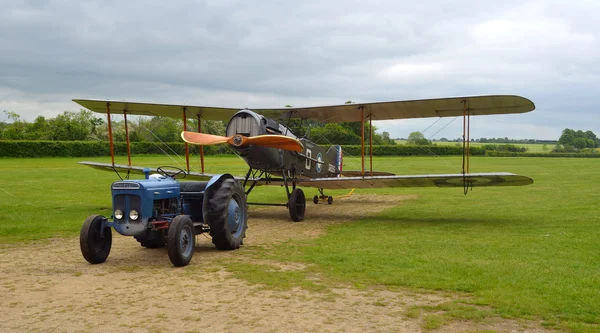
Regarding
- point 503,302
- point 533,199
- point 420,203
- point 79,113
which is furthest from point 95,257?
point 79,113

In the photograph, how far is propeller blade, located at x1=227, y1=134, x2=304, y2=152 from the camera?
38.8ft

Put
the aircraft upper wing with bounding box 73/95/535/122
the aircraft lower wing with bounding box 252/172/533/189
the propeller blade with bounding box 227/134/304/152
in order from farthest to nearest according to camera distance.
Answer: the aircraft upper wing with bounding box 73/95/535/122 < the aircraft lower wing with bounding box 252/172/533/189 < the propeller blade with bounding box 227/134/304/152

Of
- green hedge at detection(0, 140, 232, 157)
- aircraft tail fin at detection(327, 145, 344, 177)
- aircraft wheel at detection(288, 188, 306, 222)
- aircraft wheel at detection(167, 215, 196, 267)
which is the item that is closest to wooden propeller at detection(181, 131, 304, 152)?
aircraft wheel at detection(288, 188, 306, 222)

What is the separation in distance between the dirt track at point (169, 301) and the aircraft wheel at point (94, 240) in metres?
0.16

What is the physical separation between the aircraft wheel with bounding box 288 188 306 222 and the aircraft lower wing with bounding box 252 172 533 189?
1008 millimetres

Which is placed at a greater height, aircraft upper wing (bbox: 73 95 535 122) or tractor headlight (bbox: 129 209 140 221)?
aircraft upper wing (bbox: 73 95 535 122)

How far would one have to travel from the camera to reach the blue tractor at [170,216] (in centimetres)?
714

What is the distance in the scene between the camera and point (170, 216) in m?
7.74

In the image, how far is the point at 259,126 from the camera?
1216 centimetres

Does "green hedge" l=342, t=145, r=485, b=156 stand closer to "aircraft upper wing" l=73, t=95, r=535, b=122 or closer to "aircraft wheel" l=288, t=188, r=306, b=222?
"aircraft upper wing" l=73, t=95, r=535, b=122

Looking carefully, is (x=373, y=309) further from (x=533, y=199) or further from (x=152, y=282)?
(x=533, y=199)

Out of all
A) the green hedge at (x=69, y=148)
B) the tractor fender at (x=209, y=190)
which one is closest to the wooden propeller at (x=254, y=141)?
the tractor fender at (x=209, y=190)

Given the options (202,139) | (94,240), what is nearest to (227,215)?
(94,240)

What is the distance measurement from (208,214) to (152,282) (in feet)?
6.17
